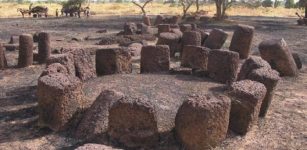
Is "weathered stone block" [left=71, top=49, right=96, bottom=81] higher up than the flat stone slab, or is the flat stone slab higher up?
"weathered stone block" [left=71, top=49, right=96, bottom=81]

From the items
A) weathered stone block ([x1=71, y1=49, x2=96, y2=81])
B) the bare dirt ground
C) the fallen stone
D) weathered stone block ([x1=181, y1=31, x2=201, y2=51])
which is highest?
weathered stone block ([x1=181, y1=31, x2=201, y2=51])

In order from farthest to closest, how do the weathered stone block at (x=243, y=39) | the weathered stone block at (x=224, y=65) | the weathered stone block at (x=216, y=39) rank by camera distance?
the weathered stone block at (x=216, y=39), the weathered stone block at (x=243, y=39), the weathered stone block at (x=224, y=65)

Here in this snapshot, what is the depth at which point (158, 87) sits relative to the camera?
9977 mm

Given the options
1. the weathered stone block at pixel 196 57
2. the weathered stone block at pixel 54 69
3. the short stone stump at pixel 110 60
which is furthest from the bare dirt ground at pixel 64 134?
the weathered stone block at pixel 196 57

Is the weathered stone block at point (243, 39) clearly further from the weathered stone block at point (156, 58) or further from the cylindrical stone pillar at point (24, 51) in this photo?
the cylindrical stone pillar at point (24, 51)

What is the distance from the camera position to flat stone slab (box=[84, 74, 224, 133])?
29.2ft

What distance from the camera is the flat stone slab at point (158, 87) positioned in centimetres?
890

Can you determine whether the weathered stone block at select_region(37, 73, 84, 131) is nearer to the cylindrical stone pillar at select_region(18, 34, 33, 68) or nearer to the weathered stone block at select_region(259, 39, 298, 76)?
the cylindrical stone pillar at select_region(18, 34, 33, 68)

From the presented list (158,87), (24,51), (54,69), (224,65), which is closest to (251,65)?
(224,65)

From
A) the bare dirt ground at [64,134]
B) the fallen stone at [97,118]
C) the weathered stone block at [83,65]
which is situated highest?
the weathered stone block at [83,65]

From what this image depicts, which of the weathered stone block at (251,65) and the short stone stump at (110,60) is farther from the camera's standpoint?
the short stone stump at (110,60)

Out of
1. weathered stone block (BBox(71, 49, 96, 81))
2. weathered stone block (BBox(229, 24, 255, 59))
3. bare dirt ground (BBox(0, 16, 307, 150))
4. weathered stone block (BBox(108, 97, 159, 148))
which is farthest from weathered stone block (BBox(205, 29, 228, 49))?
weathered stone block (BBox(108, 97, 159, 148))

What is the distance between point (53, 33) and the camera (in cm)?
2475

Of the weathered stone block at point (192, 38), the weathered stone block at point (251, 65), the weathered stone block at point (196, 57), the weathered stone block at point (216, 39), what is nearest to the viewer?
the weathered stone block at point (251, 65)
